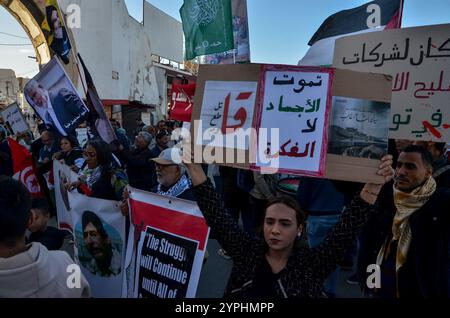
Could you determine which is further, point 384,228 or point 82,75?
point 82,75

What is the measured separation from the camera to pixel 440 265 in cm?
216

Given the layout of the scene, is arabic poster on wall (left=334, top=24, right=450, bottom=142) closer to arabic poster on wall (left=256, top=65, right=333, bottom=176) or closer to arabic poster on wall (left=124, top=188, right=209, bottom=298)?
arabic poster on wall (left=256, top=65, right=333, bottom=176)

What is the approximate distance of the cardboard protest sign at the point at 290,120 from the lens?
1.87 metres

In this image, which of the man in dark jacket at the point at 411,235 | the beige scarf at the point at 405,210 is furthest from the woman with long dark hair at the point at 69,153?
the beige scarf at the point at 405,210

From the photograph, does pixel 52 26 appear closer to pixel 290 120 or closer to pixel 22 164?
pixel 22 164

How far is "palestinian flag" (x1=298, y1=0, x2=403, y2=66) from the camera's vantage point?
315 cm

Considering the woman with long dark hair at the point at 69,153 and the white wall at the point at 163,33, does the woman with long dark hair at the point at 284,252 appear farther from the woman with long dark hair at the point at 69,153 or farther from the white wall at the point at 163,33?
the white wall at the point at 163,33

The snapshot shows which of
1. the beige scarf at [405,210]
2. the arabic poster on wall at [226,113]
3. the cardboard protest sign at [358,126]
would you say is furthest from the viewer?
the beige scarf at [405,210]

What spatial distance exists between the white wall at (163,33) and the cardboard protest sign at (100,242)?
2780 centimetres

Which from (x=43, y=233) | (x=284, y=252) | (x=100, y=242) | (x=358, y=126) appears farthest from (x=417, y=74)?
(x=43, y=233)

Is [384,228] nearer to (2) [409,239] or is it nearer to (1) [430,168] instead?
(2) [409,239]

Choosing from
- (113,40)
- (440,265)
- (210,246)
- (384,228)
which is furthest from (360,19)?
(113,40)

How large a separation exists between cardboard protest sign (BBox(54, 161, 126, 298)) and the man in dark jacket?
1.68 meters
